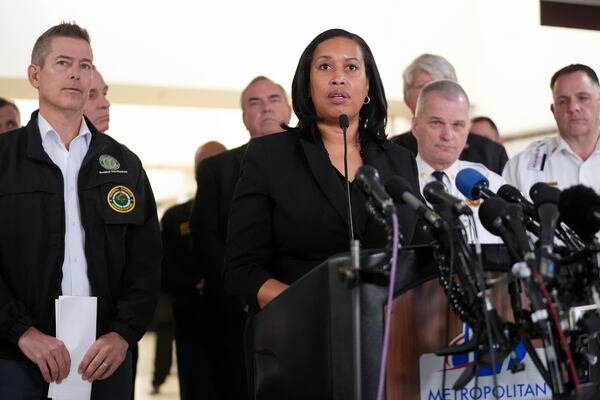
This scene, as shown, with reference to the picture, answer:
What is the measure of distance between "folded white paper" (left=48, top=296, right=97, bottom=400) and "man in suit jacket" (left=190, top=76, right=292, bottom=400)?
72.3 inches

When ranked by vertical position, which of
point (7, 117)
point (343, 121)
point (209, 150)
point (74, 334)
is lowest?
point (74, 334)

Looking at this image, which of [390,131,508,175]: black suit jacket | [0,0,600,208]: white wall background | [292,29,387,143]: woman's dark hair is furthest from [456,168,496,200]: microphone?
[0,0,600,208]: white wall background

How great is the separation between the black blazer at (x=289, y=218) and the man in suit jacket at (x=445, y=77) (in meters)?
2.05

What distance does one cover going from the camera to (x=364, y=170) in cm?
188

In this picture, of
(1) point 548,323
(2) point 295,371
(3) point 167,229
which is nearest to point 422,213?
(1) point 548,323

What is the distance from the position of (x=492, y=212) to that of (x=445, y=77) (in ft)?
9.53

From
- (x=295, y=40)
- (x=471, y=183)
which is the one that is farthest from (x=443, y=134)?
(x=295, y=40)

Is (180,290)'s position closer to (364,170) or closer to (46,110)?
(46,110)

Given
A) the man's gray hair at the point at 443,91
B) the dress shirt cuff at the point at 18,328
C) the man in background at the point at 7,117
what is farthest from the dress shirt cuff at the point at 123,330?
the man in background at the point at 7,117

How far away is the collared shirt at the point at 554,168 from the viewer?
402cm

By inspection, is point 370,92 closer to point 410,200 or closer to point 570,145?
point 410,200

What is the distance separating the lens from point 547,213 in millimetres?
1885

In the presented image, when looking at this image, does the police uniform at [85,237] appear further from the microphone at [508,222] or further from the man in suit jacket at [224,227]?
the man in suit jacket at [224,227]

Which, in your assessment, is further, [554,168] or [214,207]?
[214,207]
